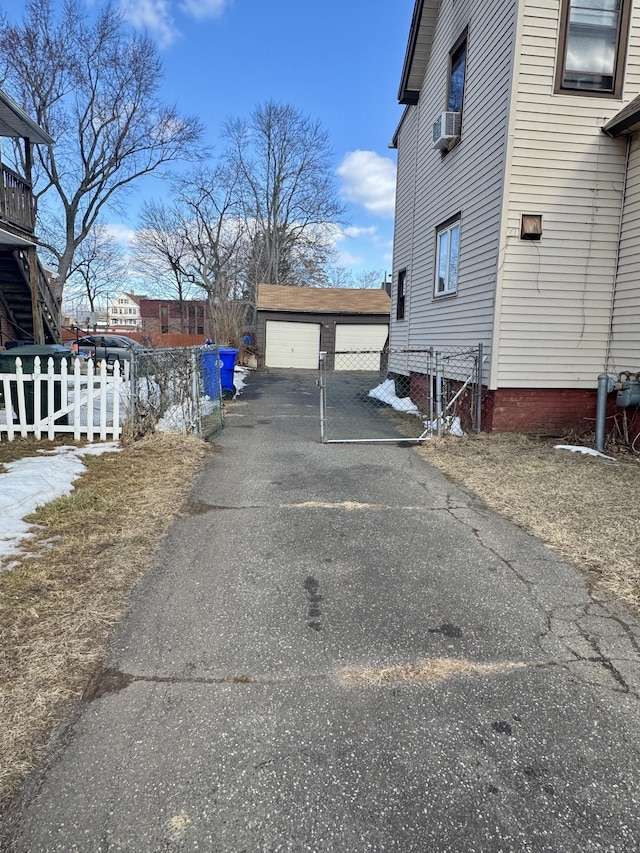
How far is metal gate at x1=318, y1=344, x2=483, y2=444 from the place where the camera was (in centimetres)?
780

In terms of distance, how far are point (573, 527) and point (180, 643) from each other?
3284 mm

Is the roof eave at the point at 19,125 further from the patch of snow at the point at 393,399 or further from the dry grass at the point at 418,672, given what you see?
the dry grass at the point at 418,672

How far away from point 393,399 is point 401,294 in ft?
10.0

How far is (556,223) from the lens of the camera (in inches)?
284

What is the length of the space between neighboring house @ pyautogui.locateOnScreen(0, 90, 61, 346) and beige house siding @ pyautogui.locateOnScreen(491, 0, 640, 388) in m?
10.1

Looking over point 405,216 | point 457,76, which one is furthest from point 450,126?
point 405,216

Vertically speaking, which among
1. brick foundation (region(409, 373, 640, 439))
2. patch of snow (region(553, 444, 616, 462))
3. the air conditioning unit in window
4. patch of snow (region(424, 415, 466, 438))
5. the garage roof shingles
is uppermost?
the air conditioning unit in window

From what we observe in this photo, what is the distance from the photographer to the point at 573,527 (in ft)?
13.7

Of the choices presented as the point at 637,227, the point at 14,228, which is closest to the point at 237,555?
the point at 637,227

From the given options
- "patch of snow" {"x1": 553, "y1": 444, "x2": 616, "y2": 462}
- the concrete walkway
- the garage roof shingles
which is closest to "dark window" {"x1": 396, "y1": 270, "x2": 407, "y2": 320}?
"patch of snow" {"x1": 553, "y1": 444, "x2": 616, "y2": 462}

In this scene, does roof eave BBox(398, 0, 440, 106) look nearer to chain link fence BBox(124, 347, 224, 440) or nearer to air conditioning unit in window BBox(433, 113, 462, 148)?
air conditioning unit in window BBox(433, 113, 462, 148)

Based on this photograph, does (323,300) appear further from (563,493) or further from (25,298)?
(563,493)

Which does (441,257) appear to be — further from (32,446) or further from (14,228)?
(14,228)

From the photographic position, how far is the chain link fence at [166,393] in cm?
705
